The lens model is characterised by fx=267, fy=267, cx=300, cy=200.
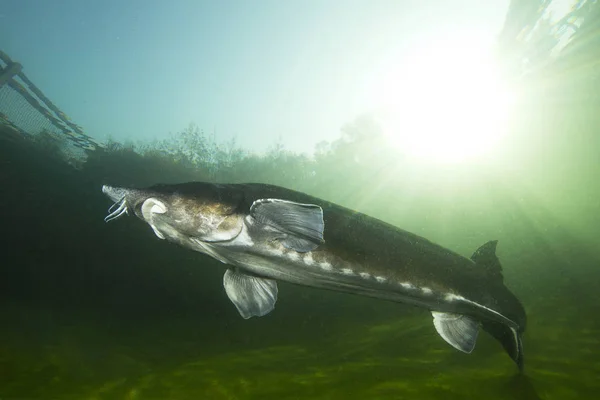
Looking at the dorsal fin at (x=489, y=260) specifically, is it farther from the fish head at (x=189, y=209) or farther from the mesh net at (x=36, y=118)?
the mesh net at (x=36, y=118)

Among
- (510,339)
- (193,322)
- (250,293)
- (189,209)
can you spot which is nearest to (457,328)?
(510,339)

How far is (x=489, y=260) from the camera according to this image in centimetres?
294

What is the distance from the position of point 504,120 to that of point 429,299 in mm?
40065

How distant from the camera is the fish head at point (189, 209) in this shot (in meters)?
2.03

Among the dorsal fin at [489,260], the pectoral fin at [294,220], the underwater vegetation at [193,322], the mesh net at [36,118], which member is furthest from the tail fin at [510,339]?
the mesh net at [36,118]

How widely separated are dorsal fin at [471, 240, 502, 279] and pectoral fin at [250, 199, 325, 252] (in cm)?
206

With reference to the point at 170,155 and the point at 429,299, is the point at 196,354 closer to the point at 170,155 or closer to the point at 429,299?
the point at 429,299

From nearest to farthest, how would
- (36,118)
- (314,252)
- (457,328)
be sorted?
1. (314,252)
2. (457,328)
3. (36,118)

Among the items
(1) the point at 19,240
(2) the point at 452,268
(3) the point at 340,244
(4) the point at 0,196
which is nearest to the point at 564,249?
(2) the point at 452,268

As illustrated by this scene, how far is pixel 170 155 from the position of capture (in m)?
16.6

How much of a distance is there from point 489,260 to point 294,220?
2.38m

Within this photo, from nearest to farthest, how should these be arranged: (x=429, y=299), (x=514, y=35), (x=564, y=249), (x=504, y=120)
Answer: (x=429, y=299) < (x=564, y=249) < (x=514, y=35) < (x=504, y=120)

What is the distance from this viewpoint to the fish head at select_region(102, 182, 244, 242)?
203 cm

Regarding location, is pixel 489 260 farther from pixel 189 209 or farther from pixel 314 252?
pixel 189 209
